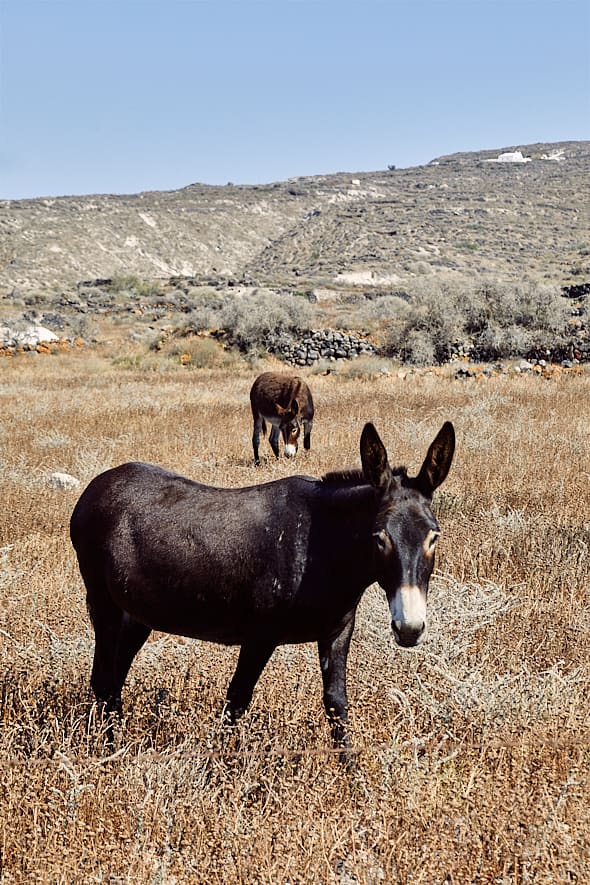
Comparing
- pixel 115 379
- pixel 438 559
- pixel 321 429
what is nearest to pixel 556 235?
pixel 115 379

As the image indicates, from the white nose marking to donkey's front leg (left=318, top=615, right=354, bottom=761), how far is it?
30.9 inches

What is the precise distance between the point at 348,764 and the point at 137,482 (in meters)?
1.87

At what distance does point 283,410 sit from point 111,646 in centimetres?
804

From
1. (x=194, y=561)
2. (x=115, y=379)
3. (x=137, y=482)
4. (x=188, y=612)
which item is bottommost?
(x=115, y=379)

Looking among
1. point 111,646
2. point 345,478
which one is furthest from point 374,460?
point 111,646

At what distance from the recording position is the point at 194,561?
11.9 feet

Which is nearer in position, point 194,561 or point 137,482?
point 194,561

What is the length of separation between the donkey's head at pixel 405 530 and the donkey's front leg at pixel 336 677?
1.91 feet

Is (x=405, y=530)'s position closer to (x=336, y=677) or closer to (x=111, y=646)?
(x=336, y=677)

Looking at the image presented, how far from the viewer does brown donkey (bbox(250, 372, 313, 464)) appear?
11852 mm

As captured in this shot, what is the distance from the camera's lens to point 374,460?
10.7 feet

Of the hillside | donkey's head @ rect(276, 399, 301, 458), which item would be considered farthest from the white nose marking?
the hillside

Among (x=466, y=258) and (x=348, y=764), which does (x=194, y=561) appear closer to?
(x=348, y=764)

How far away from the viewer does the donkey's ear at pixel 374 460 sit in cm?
322
